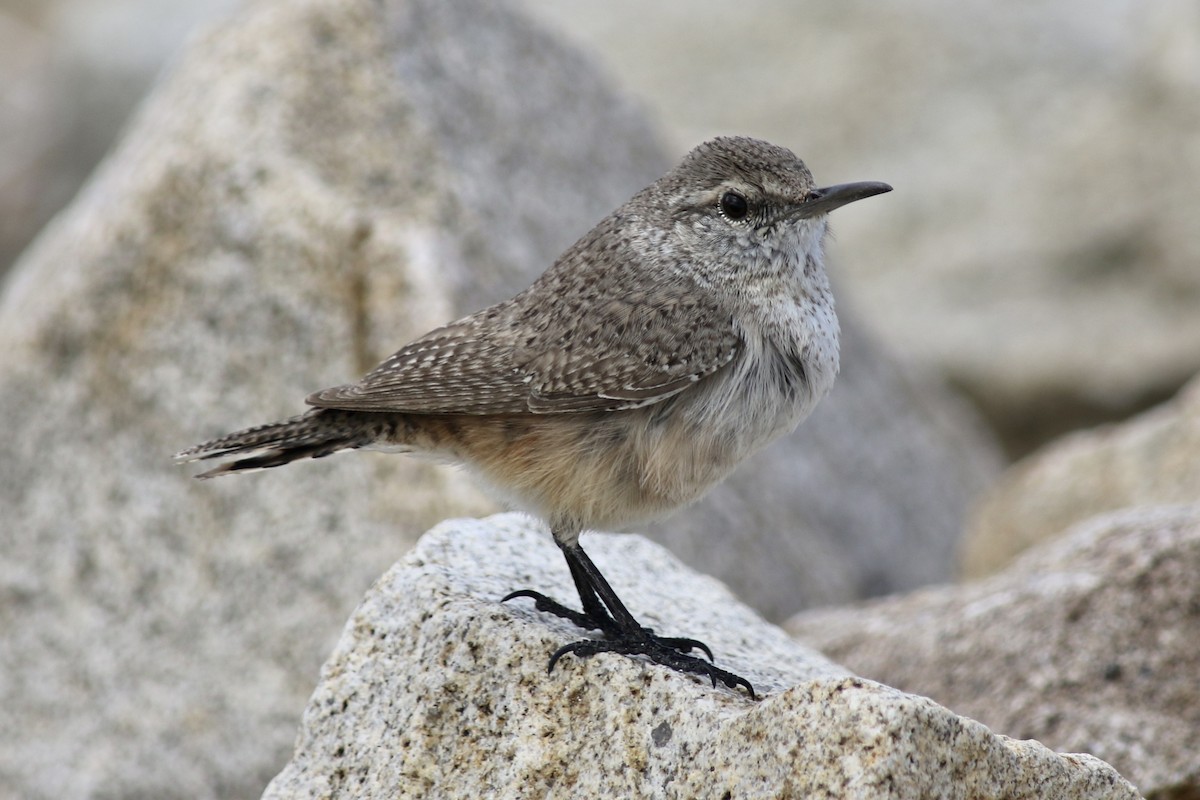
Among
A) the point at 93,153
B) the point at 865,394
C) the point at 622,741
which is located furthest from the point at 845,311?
the point at 93,153

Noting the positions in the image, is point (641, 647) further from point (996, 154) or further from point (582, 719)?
point (996, 154)

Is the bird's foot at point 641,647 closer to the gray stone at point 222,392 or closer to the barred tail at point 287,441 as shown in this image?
the barred tail at point 287,441

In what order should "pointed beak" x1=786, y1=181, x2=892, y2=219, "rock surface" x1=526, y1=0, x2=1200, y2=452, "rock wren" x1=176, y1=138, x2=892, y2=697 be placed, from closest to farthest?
"rock wren" x1=176, y1=138, x2=892, y2=697
"pointed beak" x1=786, y1=181, x2=892, y2=219
"rock surface" x1=526, y1=0, x2=1200, y2=452

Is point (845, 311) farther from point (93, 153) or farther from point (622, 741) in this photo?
point (93, 153)

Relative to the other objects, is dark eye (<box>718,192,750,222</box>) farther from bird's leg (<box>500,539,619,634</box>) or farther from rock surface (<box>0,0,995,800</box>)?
rock surface (<box>0,0,995,800</box>)

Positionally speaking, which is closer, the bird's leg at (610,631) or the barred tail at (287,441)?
the bird's leg at (610,631)

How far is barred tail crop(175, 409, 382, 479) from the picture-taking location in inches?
177

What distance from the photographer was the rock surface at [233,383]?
20.4 feet

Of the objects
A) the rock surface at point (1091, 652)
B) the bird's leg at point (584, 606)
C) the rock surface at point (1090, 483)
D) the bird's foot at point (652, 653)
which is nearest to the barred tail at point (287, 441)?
the bird's leg at point (584, 606)

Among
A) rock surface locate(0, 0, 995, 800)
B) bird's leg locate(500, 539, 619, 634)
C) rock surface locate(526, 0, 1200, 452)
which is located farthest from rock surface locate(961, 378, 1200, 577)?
bird's leg locate(500, 539, 619, 634)

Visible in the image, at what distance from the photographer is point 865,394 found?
887 cm

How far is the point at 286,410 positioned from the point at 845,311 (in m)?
3.83

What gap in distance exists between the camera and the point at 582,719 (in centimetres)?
395

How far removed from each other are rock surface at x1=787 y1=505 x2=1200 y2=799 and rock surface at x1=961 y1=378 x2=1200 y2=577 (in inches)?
45.9
